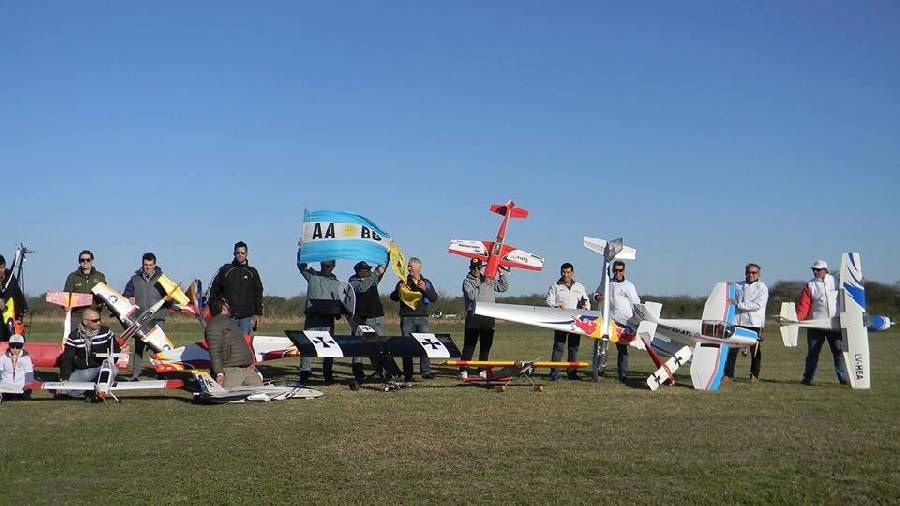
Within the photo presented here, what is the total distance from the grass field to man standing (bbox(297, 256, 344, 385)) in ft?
4.29

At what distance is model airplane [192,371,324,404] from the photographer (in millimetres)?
10477

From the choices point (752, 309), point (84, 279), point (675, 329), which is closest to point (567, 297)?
point (675, 329)

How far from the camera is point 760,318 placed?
13391 millimetres

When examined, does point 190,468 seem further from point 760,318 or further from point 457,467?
point 760,318

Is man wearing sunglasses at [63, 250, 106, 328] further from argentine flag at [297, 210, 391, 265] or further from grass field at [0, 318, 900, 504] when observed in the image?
argentine flag at [297, 210, 391, 265]

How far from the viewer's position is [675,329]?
13172 millimetres

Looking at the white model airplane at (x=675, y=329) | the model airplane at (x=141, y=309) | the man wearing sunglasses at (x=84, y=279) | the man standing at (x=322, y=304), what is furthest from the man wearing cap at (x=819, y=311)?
the man wearing sunglasses at (x=84, y=279)

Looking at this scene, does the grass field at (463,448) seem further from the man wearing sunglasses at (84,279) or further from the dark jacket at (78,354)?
the man wearing sunglasses at (84,279)

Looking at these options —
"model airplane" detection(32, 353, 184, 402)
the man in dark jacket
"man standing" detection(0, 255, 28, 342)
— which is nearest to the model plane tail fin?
"model airplane" detection(32, 353, 184, 402)

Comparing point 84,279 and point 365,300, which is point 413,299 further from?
point 84,279

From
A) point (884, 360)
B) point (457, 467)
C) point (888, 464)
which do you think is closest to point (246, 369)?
point (457, 467)

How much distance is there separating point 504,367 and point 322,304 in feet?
9.61

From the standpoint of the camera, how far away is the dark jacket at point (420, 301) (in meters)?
13.2

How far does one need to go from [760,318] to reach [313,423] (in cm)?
785
